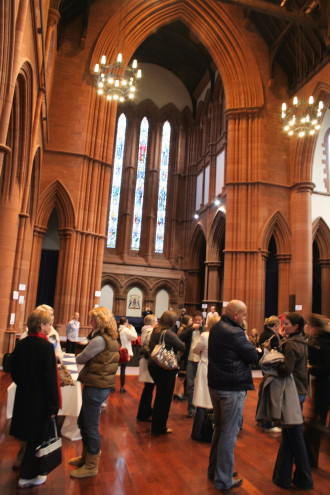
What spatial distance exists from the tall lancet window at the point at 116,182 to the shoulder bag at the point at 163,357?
19.2m

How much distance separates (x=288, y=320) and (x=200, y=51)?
2264 cm

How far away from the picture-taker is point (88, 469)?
3.67 meters

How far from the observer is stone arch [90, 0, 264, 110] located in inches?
659

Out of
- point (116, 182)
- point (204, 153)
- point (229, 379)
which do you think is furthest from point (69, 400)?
point (116, 182)

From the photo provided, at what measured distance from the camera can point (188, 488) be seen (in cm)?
355

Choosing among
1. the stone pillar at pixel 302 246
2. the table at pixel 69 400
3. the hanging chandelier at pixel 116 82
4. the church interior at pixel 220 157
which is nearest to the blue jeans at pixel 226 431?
the table at pixel 69 400

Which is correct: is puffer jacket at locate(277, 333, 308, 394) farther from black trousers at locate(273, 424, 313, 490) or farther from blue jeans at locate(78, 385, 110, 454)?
blue jeans at locate(78, 385, 110, 454)

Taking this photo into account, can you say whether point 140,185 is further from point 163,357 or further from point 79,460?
point 79,460

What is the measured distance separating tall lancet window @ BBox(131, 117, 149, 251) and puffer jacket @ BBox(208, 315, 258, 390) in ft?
68.8

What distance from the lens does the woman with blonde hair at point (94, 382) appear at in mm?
3643

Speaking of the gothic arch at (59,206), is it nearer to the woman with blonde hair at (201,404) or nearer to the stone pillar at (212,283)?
the stone pillar at (212,283)

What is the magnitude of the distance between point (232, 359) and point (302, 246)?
13.1 metres

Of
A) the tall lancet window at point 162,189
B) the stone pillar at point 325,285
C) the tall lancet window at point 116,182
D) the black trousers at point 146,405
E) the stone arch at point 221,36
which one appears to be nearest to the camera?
the black trousers at point 146,405

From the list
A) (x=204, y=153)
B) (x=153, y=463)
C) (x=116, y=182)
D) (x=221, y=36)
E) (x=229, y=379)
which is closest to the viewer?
(x=229, y=379)
